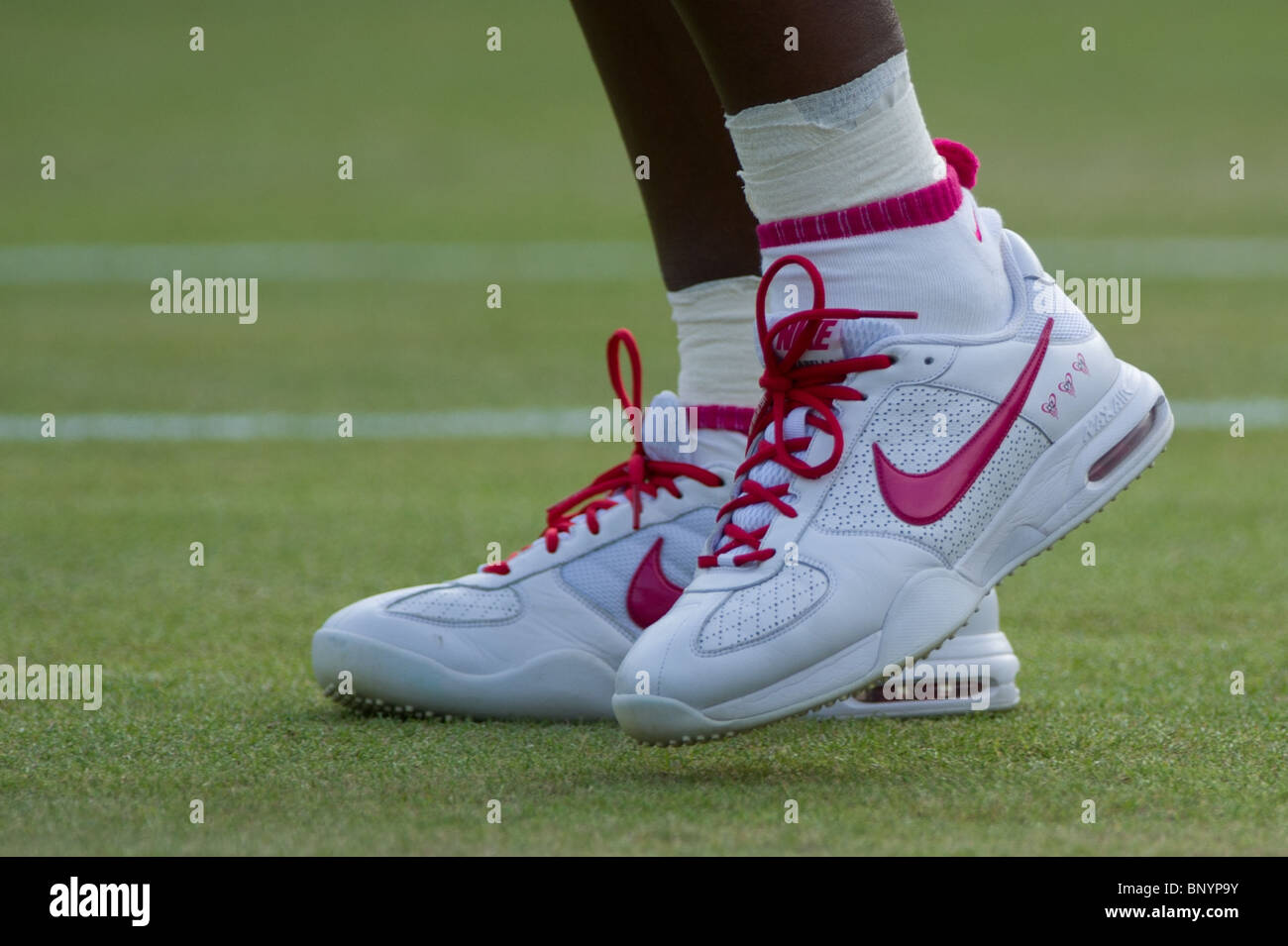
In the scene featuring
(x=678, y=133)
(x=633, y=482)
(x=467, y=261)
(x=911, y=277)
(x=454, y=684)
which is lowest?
(x=454, y=684)

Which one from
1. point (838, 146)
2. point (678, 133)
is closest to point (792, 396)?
point (838, 146)

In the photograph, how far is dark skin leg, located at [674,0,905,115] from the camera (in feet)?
3.18

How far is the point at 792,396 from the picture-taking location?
1050 mm

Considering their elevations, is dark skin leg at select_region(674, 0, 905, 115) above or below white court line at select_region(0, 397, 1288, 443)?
above

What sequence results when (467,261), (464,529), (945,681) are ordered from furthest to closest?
(467,261)
(464,529)
(945,681)

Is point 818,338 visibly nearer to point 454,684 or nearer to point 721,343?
point 721,343

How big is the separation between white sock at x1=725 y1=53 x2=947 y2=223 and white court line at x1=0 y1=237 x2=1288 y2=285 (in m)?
3.42

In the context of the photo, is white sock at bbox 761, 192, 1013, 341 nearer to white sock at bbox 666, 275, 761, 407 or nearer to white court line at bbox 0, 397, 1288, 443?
white sock at bbox 666, 275, 761, 407

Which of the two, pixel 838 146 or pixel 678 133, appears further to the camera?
pixel 678 133

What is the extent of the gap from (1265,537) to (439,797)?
121 cm

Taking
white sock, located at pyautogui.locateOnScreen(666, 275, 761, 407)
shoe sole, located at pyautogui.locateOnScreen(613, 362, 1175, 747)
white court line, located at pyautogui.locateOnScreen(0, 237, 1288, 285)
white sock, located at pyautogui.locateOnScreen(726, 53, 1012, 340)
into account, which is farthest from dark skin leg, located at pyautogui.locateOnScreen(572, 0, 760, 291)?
white court line, located at pyautogui.locateOnScreen(0, 237, 1288, 285)

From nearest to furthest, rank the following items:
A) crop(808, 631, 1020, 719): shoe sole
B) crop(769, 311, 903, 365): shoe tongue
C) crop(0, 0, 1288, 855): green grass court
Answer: crop(0, 0, 1288, 855): green grass court → crop(769, 311, 903, 365): shoe tongue → crop(808, 631, 1020, 719): shoe sole

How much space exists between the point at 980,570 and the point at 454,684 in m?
0.37
